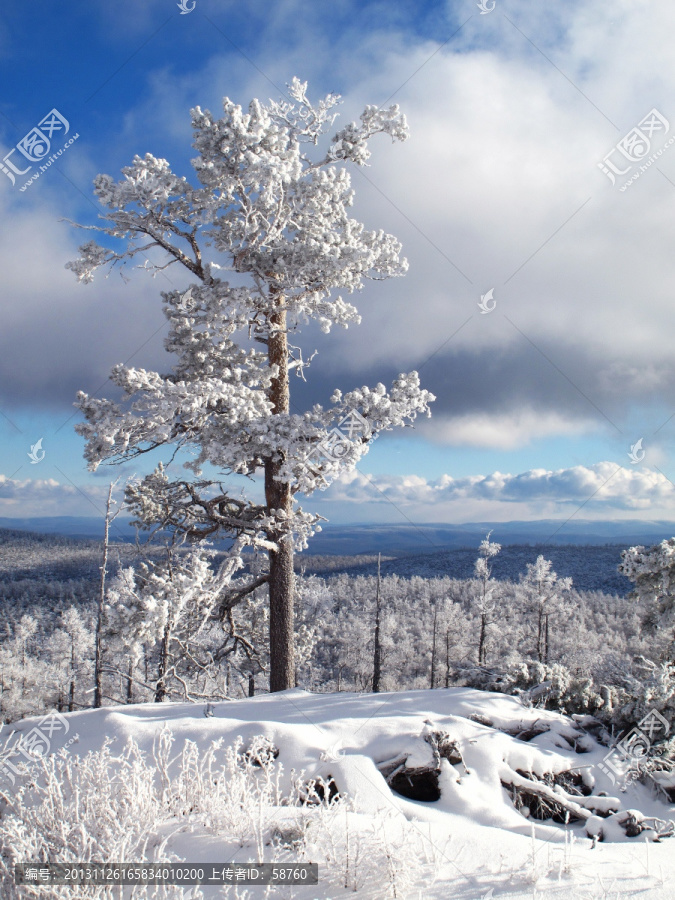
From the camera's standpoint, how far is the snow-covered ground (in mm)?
3326

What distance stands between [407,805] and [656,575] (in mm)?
8907

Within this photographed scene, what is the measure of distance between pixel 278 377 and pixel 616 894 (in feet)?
28.5

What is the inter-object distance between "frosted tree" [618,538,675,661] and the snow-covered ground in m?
4.84

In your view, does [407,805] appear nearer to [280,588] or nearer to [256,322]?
[280,588]

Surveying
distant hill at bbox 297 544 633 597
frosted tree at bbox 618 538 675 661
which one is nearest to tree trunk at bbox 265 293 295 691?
frosted tree at bbox 618 538 675 661

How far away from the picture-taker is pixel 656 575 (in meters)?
10.5

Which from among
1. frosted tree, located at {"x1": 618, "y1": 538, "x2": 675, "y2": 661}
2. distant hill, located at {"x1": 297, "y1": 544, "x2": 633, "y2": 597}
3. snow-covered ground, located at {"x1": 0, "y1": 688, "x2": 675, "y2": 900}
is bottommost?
distant hill, located at {"x1": 297, "y1": 544, "x2": 633, "y2": 597}

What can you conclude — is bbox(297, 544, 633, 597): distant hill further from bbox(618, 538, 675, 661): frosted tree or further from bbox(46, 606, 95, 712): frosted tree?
bbox(618, 538, 675, 661): frosted tree

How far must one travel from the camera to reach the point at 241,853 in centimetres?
343

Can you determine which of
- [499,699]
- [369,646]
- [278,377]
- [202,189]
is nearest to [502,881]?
[499,699]

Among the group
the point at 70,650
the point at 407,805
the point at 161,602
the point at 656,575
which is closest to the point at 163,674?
the point at 161,602

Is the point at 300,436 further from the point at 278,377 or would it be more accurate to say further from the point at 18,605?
the point at 18,605

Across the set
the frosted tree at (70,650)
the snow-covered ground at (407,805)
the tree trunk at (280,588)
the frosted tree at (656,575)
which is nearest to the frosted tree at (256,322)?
the tree trunk at (280,588)

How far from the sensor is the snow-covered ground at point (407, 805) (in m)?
3.33
